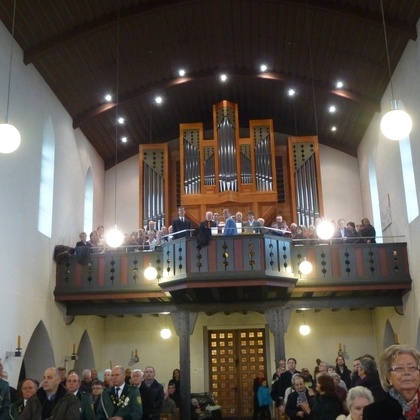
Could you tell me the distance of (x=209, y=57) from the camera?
49.5 ft

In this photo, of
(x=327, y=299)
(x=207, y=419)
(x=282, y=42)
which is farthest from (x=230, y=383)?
(x=282, y=42)

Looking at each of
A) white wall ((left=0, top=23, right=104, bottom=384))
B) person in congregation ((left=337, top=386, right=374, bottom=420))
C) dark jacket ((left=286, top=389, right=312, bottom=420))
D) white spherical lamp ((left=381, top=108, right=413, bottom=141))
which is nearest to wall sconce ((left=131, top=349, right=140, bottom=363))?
white wall ((left=0, top=23, right=104, bottom=384))

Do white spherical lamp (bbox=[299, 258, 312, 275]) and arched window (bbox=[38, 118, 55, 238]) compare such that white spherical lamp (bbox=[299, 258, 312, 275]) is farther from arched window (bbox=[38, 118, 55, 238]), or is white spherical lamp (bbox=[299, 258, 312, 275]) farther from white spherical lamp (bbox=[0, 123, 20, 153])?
white spherical lamp (bbox=[0, 123, 20, 153])

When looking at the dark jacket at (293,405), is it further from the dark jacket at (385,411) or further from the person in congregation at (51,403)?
the dark jacket at (385,411)

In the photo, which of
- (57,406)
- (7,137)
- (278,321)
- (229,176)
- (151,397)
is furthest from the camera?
(229,176)

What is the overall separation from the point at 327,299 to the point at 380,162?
12.9 ft

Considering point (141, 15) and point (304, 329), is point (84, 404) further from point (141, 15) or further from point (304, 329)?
point (304, 329)

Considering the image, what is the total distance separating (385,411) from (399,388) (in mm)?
121

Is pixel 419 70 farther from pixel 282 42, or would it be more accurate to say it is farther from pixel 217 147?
pixel 217 147

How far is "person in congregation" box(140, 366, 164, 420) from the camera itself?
650 cm

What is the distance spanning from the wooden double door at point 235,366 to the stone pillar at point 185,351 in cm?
347

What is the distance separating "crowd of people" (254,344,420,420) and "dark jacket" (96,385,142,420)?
1803mm

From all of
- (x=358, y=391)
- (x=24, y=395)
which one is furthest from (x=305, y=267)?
(x=358, y=391)

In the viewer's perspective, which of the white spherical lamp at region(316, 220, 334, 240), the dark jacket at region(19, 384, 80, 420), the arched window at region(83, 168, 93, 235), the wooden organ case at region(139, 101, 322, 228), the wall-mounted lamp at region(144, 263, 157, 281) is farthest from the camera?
the arched window at region(83, 168, 93, 235)
